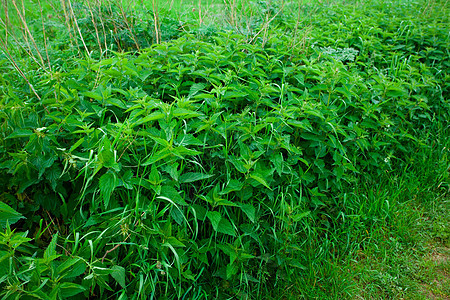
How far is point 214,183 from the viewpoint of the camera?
7.56 ft

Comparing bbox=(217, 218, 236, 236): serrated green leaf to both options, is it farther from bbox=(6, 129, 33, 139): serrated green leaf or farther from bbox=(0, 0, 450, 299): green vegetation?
bbox=(6, 129, 33, 139): serrated green leaf

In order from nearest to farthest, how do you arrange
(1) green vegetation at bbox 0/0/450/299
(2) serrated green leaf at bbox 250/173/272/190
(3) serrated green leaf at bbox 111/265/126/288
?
1. (3) serrated green leaf at bbox 111/265/126/288
2. (1) green vegetation at bbox 0/0/450/299
3. (2) serrated green leaf at bbox 250/173/272/190

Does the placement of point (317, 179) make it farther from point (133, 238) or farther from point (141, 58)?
point (141, 58)

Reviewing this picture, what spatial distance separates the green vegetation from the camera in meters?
1.86

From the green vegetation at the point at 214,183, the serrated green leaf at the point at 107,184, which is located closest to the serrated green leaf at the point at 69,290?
the green vegetation at the point at 214,183

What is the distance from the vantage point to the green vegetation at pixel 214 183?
6.11 feet

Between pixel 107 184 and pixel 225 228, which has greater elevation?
pixel 107 184

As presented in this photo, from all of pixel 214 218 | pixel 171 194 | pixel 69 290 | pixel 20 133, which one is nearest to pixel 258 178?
pixel 214 218

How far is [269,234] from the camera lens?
2.31 meters

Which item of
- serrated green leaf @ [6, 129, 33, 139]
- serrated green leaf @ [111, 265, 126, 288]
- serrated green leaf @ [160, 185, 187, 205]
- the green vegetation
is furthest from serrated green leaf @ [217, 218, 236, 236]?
serrated green leaf @ [6, 129, 33, 139]

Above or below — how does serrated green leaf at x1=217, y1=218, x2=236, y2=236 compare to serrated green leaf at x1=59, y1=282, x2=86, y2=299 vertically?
below

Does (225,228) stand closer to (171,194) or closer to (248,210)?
(248,210)

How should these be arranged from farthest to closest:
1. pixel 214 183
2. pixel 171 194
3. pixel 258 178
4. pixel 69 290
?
pixel 214 183
pixel 258 178
pixel 171 194
pixel 69 290

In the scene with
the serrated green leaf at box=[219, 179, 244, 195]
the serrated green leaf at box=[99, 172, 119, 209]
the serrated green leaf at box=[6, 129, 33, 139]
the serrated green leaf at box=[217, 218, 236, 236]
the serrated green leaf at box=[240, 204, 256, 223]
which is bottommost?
the serrated green leaf at box=[217, 218, 236, 236]
